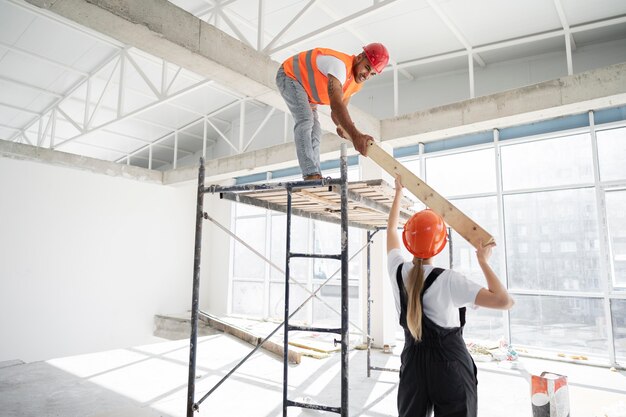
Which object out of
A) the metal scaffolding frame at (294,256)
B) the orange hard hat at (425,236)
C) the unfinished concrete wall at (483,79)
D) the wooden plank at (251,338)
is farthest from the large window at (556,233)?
the orange hard hat at (425,236)

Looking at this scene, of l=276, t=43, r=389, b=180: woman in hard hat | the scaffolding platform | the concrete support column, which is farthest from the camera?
the concrete support column

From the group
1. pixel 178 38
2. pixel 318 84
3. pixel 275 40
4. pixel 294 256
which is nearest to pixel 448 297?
pixel 294 256

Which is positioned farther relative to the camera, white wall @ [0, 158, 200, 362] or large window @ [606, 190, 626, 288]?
white wall @ [0, 158, 200, 362]

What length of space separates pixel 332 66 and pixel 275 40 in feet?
10.4

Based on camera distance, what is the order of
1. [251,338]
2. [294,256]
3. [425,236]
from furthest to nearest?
[251,338] < [294,256] < [425,236]

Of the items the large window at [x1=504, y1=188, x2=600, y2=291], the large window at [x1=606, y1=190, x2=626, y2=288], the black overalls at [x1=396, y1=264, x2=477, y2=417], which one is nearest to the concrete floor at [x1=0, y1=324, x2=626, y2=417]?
the large window at [x1=504, y1=188, x2=600, y2=291]

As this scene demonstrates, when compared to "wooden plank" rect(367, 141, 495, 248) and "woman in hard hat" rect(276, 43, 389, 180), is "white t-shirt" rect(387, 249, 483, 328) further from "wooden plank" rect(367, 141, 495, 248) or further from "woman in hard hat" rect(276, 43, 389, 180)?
"woman in hard hat" rect(276, 43, 389, 180)

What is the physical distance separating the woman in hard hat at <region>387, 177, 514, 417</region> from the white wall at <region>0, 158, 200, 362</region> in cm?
1199

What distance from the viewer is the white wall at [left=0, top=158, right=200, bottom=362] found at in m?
10.9

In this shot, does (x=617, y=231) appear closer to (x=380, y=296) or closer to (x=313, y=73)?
(x=380, y=296)

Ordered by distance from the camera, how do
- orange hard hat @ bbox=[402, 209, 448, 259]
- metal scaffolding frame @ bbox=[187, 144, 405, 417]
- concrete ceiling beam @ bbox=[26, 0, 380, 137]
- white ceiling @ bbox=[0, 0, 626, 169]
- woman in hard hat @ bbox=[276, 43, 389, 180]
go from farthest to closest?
white ceiling @ bbox=[0, 0, 626, 169]
concrete ceiling beam @ bbox=[26, 0, 380, 137]
metal scaffolding frame @ bbox=[187, 144, 405, 417]
woman in hard hat @ bbox=[276, 43, 389, 180]
orange hard hat @ bbox=[402, 209, 448, 259]

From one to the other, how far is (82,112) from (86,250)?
418 cm

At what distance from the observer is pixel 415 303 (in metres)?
2.24

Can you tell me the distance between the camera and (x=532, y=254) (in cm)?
897
